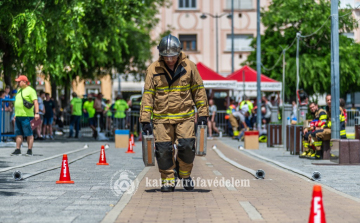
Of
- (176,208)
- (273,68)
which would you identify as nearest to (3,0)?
(176,208)

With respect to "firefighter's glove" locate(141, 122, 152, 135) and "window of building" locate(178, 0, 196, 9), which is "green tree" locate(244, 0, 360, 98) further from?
"firefighter's glove" locate(141, 122, 152, 135)

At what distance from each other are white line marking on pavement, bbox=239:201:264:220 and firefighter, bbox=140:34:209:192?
1452 millimetres

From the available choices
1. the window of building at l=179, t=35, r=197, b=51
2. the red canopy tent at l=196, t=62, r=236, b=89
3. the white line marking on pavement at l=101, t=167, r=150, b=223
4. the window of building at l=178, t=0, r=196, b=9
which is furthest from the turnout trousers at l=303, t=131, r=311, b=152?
the window of building at l=178, t=0, r=196, b=9

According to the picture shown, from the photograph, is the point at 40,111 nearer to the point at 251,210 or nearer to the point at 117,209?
the point at 117,209

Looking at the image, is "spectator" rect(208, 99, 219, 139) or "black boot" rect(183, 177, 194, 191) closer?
"black boot" rect(183, 177, 194, 191)

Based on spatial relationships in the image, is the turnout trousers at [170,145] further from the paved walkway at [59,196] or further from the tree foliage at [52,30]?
the tree foliage at [52,30]

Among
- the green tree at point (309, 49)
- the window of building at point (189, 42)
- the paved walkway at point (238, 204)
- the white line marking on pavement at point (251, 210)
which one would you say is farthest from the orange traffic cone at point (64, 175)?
the window of building at point (189, 42)

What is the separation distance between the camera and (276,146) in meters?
24.5

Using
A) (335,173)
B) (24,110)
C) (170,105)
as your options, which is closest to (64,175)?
(170,105)

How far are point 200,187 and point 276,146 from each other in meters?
14.4

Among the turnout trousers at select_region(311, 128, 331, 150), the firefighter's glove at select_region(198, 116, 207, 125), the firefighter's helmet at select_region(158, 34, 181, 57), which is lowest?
the turnout trousers at select_region(311, 128, 331, 150)

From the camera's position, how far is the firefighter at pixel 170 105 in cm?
965

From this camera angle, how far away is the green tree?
42.8 meters

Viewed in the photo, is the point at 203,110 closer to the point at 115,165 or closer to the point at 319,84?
the point at 115,165
